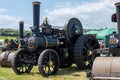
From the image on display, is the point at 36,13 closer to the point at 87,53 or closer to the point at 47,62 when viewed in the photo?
the point at 47,62

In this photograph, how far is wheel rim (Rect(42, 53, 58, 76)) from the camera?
39.4 feet

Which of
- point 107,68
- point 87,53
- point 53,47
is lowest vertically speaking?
point 107,68

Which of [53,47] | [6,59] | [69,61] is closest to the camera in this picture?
[53,47]

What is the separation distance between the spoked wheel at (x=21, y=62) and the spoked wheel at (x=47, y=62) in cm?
117

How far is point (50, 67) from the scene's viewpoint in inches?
505

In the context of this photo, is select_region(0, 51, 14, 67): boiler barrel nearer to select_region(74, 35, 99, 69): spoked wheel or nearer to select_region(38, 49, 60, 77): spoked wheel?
select_region(38, 49, 60, 77): spoked wheel

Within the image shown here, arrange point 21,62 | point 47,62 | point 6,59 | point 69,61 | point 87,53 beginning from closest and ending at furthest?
point 47,62 → point 21,62 → point 87,53 → point 69,61 → point 6,59

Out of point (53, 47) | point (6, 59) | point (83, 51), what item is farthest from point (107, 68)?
point (6, 59)

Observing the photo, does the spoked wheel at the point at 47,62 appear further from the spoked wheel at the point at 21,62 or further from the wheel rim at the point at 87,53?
the wheel rim at the point at 87,53

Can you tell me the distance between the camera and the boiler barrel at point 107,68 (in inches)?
300

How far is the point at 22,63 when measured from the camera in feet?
43.3

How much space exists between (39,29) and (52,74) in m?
2.17

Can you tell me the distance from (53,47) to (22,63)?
156 centimetres

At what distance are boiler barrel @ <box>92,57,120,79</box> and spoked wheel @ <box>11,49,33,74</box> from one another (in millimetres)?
5614
